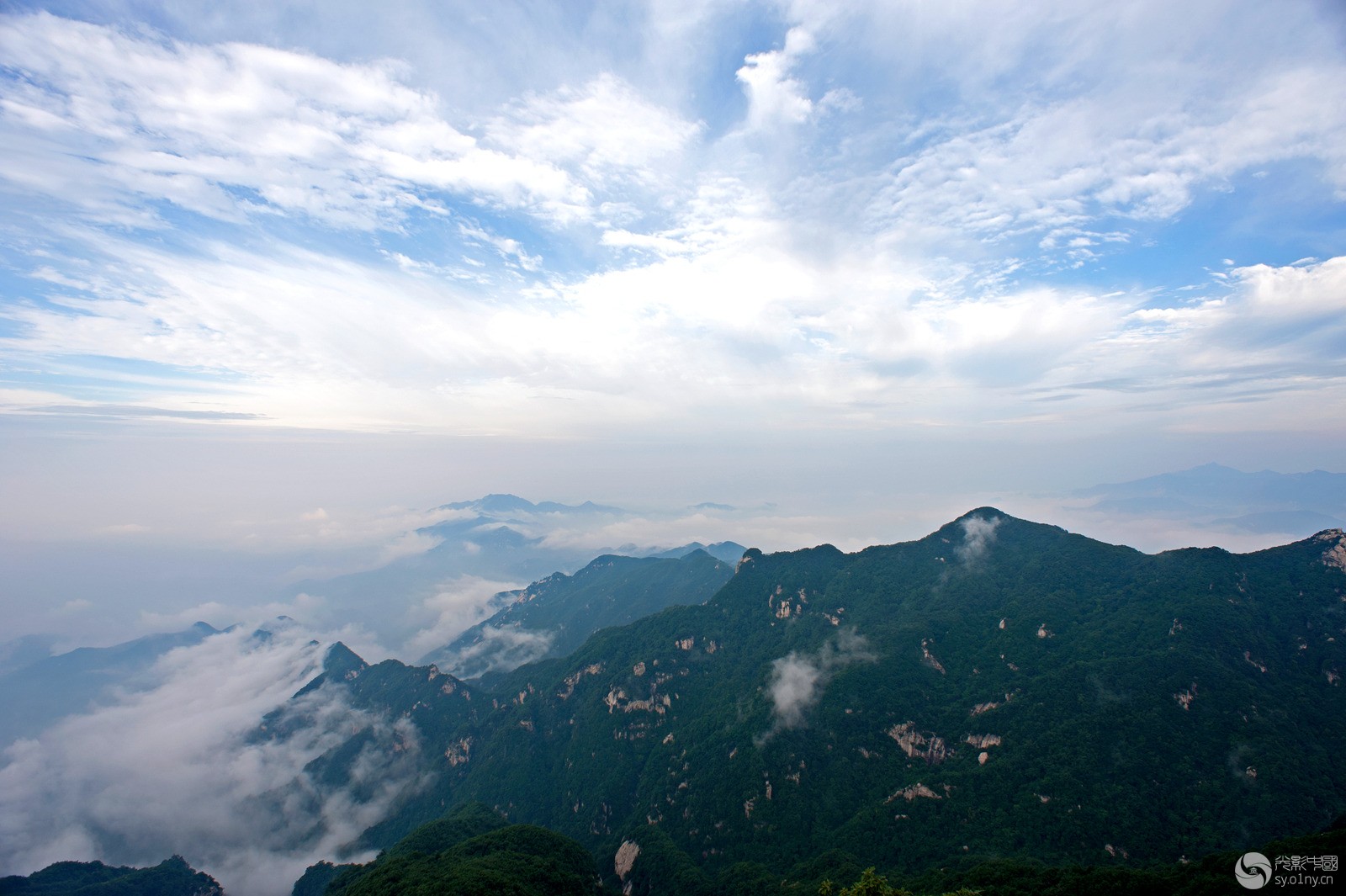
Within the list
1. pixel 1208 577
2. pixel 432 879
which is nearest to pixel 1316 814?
pixel 1208 577

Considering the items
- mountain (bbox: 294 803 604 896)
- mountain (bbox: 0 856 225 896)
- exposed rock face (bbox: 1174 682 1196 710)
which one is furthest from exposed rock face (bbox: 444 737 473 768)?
exposed rock face (bbox: 1174 682 1196 710)

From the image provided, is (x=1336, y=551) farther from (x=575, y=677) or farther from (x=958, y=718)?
(x=575, y=677)

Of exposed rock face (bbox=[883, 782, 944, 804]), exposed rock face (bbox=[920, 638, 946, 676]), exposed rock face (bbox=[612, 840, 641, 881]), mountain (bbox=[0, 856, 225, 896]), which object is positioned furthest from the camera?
exposed rock face (bbox=[920, 638, 946, 676])

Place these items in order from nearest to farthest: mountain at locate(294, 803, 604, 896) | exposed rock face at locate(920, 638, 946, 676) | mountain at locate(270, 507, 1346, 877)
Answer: mountain at locate(294, 803, 604, 896), mountain at locate(270, 507, 1346, 877), exposed rock face at locate(920, 638, 946, 676)

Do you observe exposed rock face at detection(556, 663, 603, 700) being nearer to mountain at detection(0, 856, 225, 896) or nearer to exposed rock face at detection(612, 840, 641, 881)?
exposed rock face at detection(612, 840, 641, 881)

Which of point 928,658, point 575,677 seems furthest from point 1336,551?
point 575,677

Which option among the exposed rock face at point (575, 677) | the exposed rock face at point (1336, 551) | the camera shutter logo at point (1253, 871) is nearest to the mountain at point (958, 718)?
the exposed rock face at point (1336, 551)

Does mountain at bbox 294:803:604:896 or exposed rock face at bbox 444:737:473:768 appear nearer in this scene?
mountain at bbox 294:803:604:896

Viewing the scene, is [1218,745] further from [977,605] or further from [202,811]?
[202,811]

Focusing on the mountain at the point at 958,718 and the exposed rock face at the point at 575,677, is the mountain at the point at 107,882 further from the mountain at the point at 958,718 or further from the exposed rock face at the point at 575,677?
Result: the exposed rock face at the point at 575,677
